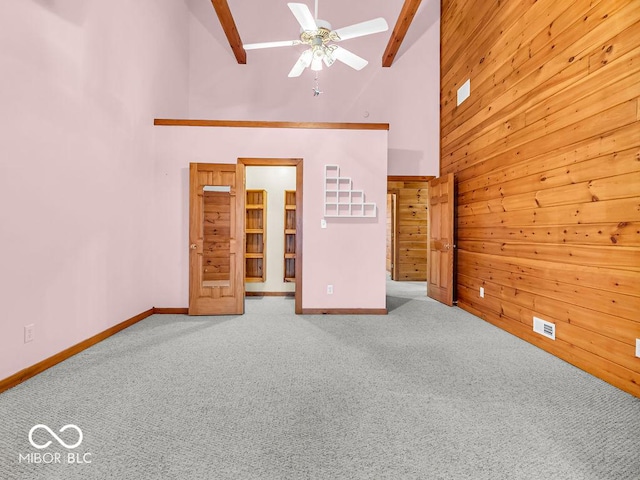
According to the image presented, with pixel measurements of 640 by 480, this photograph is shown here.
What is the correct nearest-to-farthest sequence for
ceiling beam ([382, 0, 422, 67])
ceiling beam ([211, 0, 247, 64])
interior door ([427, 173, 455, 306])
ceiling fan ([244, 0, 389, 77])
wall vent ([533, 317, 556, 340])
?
wall vent ([533, 317, 556, 340]) < ceiling fan ([244, 0, 389, 77]) < ceiling beam ([211, 0, 247, 64]) < ceiling beam ([382, 0, 422, 67]) < interior door ([427, 173, 455, 306])

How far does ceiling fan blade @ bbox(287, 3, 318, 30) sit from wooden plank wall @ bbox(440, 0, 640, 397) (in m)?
2.23

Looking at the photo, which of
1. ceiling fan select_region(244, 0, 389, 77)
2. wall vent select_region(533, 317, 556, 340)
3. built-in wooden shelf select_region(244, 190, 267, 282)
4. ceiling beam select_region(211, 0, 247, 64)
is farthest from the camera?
built-in wooden shelf select_region(244, 190, 267, 282)

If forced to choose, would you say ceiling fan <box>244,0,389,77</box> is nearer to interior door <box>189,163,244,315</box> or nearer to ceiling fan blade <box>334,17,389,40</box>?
ceiling fan blade <box>334,17,389,40</box>

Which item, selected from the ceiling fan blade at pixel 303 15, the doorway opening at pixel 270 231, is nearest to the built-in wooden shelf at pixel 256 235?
the doorway opening at pixel 270 231

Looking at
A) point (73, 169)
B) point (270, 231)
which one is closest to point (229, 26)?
point (270, 231)

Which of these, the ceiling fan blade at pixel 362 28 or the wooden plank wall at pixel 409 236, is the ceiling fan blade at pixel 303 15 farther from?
the wooden plank wall at pixel 409 236

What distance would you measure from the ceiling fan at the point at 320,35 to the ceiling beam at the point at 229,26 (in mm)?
1225

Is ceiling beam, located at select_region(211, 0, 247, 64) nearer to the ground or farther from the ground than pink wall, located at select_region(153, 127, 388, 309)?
farther from the ground

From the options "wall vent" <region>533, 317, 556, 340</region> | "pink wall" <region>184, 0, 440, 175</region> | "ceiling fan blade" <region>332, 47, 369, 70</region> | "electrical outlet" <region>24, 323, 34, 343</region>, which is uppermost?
"pink wall" <region>184, 0, 440, 175</region>

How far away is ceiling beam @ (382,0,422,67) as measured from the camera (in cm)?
457

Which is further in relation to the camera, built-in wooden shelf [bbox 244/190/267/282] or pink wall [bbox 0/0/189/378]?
built-in wooden shelf [bbox 244/190/267/282]

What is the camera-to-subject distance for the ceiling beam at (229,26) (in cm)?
446

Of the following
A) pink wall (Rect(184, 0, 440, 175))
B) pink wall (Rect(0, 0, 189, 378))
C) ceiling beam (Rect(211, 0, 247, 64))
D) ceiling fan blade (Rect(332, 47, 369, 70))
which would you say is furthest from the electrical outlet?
pink wall (Rect(184, 0, 440, 175))

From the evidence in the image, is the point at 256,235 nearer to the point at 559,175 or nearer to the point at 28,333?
the point at 28,333
